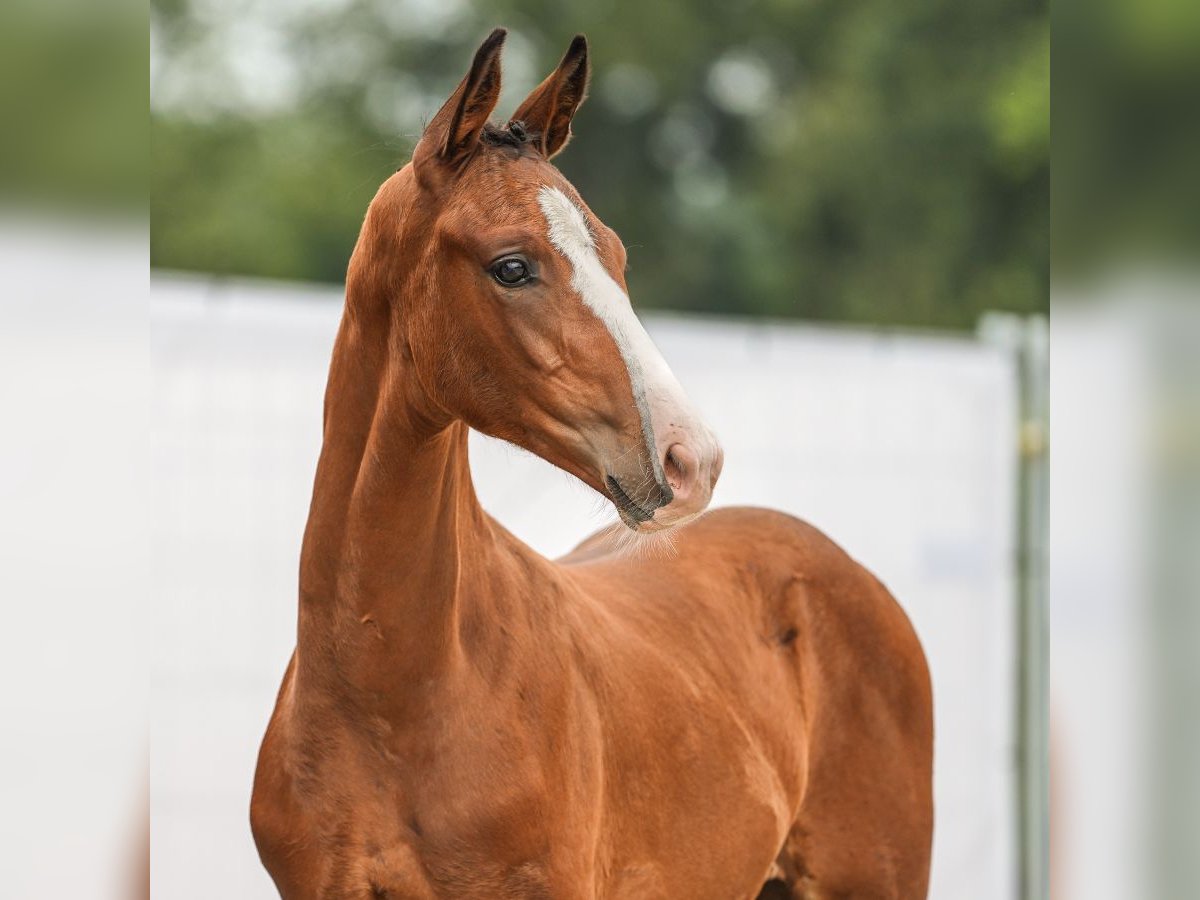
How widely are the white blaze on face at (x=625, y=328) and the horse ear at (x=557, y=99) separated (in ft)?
0.59

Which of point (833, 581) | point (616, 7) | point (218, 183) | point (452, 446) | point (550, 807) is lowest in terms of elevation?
point (550, 807)

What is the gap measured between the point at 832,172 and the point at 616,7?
357 centimetres

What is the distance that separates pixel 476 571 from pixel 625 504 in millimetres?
361

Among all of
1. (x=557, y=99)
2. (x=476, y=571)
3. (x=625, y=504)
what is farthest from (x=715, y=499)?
(x=625, y=504)

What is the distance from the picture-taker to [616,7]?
17.1 metres

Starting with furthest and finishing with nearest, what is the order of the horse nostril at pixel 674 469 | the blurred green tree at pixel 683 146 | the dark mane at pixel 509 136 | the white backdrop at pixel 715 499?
the blurred green tree at pixel 683 146 → the white backdrop at pixel 715 499 → the dark mane at pixel 509 136 → the horse nostril at pixel 674 469

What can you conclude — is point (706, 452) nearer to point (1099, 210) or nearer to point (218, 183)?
point (1099, 210)

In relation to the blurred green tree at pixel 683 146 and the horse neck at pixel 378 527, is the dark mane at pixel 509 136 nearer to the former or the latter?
the horse neck at pixel 378 527

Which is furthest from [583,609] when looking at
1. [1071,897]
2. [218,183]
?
[218,183]

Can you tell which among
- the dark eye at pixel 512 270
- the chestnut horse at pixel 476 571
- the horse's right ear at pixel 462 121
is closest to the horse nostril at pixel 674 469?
the chestnut horse at pixel 476 571

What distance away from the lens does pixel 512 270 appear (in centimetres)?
161

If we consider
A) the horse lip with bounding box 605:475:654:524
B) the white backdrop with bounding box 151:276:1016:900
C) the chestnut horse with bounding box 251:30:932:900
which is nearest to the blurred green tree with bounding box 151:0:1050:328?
the white backdrop with bounding box 151:276:1016:900

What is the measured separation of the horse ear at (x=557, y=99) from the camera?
1.78 m

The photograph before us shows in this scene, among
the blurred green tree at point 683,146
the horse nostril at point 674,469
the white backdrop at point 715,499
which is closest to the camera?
the horse nostril at point 674,469
